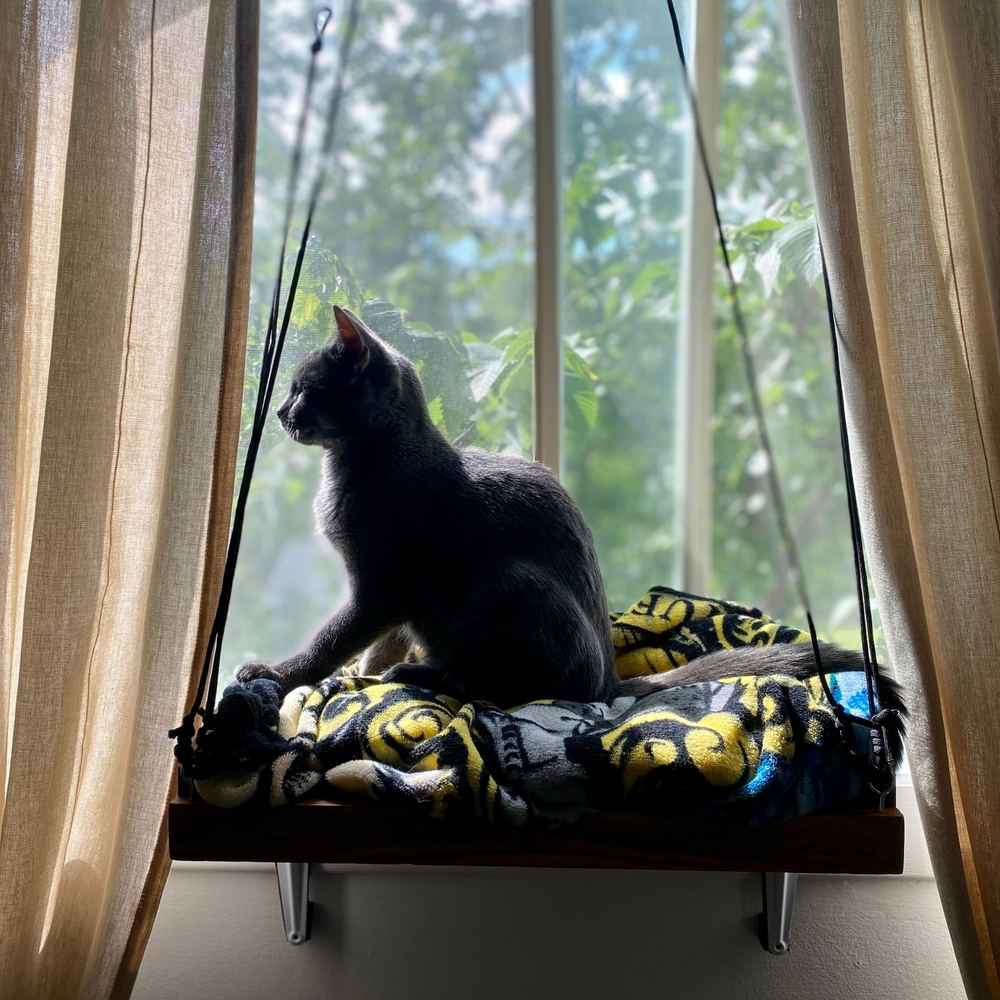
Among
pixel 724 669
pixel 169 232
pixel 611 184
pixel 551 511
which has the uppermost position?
pixel 611 184

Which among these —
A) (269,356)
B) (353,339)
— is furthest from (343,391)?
(269,356)

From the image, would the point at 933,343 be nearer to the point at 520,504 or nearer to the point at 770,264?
the point at 520,504

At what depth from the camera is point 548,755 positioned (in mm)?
820

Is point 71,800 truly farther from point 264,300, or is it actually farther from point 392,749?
point 264,300

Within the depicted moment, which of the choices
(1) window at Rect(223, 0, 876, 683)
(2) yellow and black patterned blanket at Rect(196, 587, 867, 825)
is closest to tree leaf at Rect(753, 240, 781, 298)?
(1) window at Rect(223, 0, 876, 683)

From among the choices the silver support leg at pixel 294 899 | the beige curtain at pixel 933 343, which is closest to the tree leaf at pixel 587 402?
the beige curtain at pixel 933 343

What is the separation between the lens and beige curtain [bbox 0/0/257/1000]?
883 millimetres

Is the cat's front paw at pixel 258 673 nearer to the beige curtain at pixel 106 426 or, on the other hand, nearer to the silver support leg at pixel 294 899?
the beige curtain at pixel 106 426

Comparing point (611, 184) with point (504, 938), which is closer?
point (504, 938)

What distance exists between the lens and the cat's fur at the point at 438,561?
1.00 m

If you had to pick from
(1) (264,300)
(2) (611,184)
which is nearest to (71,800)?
(1) (264,300)

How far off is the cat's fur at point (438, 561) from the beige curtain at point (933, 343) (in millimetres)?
139

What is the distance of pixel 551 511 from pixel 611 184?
3.46ft

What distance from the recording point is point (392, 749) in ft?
2.81
